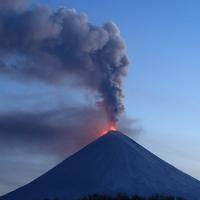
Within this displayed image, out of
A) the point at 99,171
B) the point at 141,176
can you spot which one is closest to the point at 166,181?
the point at 141,176

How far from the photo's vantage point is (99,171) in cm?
14888

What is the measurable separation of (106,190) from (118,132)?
85.8ft

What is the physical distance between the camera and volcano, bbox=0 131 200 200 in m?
137

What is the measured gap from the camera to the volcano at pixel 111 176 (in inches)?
5394

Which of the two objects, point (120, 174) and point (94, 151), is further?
point (94, 151)

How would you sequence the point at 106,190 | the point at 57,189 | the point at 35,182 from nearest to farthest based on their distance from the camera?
the point at 106,190
the point at 57,189
the point at 35,182

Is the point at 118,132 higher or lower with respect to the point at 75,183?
higher

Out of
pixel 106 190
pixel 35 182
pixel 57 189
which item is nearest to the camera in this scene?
pixel 106 190

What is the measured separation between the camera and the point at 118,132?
157750 mm

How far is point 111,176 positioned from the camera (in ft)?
475

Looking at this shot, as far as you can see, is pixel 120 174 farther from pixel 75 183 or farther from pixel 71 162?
pixel 71 162

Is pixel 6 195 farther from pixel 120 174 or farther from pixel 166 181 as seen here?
pixel 166 181

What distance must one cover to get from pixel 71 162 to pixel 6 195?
64.2ft

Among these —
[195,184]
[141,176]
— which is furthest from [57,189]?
[195,184]
